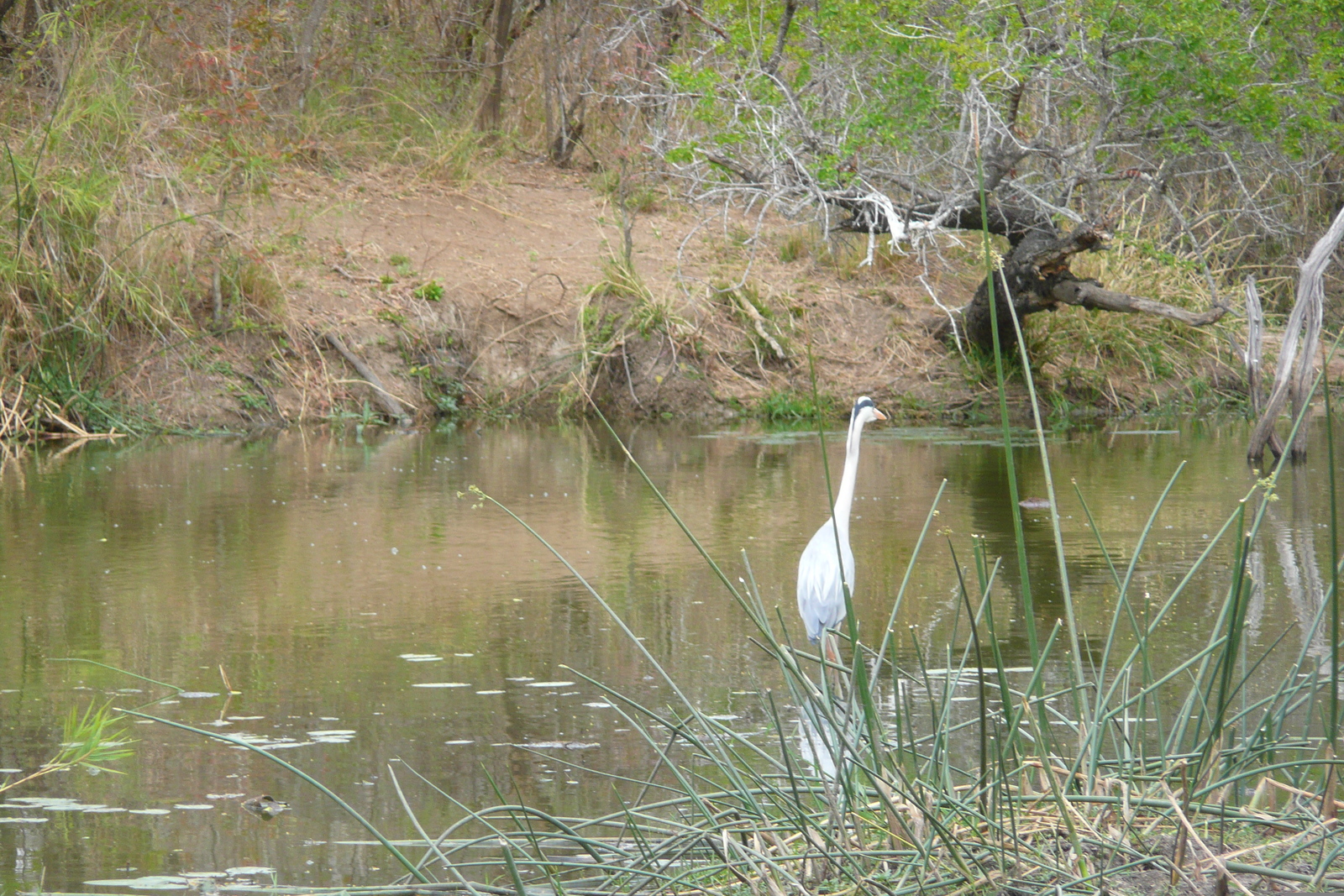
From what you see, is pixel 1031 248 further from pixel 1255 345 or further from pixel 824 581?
pixel 824 581

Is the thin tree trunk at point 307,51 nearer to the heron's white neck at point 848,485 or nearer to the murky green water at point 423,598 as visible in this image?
the murky green water at point 423,598

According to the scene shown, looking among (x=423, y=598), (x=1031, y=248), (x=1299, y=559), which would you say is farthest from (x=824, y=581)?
(x=1031, y=248)

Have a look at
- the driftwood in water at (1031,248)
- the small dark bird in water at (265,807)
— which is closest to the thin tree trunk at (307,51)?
the driftwood in water at (1031,248)

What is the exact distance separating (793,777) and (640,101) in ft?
48.0

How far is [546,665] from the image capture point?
4.91m

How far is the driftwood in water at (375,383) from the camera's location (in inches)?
523

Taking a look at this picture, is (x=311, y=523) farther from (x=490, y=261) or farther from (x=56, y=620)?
(x=490, y=261)

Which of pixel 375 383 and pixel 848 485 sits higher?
pixel 848 485

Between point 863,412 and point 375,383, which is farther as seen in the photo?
point 375,383

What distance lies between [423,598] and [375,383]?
762cm

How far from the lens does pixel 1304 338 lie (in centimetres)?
892

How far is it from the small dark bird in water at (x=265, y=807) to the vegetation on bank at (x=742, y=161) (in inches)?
303

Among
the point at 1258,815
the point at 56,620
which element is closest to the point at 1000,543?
the point at 56,620

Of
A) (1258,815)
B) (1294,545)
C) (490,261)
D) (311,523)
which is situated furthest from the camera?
(490,261)
